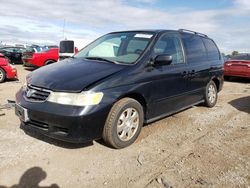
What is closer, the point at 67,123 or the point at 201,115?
the point at 67,123

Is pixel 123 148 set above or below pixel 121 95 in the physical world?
below

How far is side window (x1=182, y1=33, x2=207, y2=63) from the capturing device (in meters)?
5.86

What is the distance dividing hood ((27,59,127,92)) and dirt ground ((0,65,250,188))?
36.0 inches

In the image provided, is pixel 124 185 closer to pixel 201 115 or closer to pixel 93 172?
pixel 93 172

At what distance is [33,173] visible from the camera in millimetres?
A: 3510

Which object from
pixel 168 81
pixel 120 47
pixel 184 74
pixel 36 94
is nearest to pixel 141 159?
pixel 168 81

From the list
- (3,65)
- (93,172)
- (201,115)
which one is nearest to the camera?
(93,172)

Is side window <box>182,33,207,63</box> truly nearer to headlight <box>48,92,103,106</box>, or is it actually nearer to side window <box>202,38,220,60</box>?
side window <box>202,38,220,60</box>

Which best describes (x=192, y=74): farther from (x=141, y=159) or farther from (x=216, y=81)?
(x=141, y=159)

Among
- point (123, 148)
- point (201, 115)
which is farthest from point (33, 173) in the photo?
point (201, 115)

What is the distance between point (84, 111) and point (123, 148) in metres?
0.97

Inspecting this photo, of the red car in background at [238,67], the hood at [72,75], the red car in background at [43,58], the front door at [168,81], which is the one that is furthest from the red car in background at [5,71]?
the red car in background at [238,67]

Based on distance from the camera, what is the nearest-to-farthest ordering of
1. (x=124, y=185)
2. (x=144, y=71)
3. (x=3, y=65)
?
1. (x=124, y=185)
2. (x=144, y=71)
3. (x=3, y=65)

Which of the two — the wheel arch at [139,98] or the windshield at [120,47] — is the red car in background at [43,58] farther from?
the wheel arch at [139,98]
